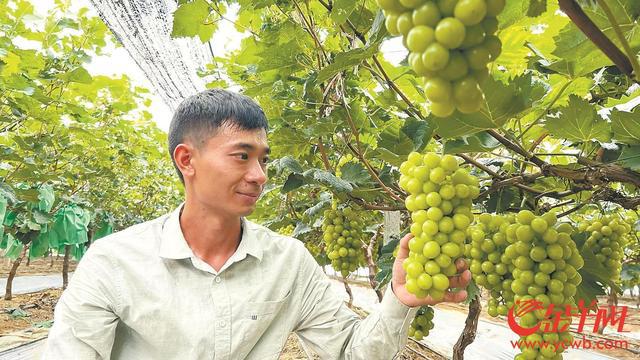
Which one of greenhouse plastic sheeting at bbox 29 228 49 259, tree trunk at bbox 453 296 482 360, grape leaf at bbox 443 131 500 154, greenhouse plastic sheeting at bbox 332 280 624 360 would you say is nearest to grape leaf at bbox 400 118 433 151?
grape leaf at bbox 443 131 500 154

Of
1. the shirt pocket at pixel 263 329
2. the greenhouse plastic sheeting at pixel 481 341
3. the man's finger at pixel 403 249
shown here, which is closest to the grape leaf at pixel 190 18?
the shirt pocket at pixel 263 329

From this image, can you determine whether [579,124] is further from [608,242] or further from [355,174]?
[355,174]

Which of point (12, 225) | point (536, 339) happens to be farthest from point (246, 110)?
point (12, 225)

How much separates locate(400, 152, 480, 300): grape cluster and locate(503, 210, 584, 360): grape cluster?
27cm

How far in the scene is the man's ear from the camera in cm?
167

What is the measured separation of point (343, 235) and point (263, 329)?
65 cm

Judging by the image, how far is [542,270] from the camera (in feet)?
3.30

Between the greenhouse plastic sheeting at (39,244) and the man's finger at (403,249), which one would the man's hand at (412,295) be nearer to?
the man's finger at (403,249)

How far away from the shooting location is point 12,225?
243 inches

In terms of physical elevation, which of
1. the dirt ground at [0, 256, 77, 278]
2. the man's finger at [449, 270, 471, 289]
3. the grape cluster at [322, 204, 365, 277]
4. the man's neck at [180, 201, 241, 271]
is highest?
the grape cluster at [322, 204, 365, 277]

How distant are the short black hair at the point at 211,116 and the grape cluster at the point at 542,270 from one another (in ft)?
3.26

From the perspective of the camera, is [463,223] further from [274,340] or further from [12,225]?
[12,225]

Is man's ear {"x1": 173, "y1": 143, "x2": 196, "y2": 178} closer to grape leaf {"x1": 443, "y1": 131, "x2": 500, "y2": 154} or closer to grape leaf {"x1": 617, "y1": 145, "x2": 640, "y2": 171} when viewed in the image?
grape leaf {"x1": 443, "y1": 131, "x2": 500, "y2": 154}

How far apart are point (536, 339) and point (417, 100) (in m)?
1.26
